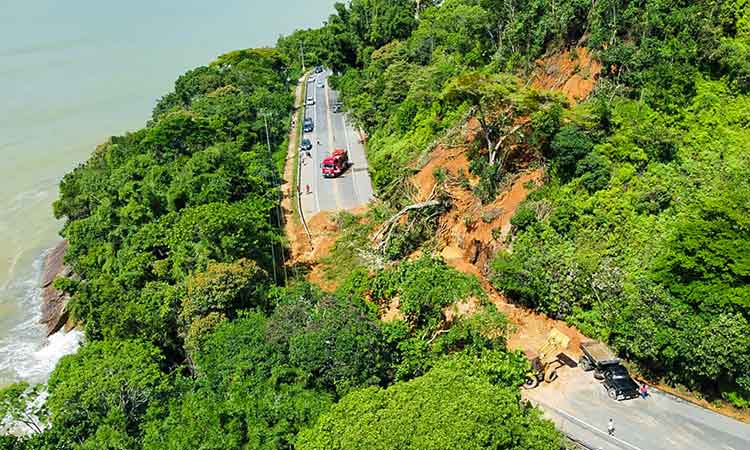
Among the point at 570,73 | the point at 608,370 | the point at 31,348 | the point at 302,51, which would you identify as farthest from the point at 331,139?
the point at 302,51

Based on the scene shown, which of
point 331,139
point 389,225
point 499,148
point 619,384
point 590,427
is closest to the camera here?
point 590,427

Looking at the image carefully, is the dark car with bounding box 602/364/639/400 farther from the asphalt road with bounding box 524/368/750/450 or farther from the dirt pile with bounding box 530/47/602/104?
the dirt pile with bounding box 530/47/602/104

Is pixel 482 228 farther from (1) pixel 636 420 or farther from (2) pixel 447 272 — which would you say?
(1) pixel 636 420

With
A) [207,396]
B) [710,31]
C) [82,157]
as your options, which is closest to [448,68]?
[710,31]

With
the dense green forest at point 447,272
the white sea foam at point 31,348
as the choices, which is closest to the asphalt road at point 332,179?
the dense green forest at point 447,272

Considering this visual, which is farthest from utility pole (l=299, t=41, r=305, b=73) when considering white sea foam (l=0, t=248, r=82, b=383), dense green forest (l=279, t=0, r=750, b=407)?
white sea foam (l=0, t=248, r=82, b=383)

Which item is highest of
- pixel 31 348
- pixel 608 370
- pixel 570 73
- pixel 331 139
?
pixel 570 73

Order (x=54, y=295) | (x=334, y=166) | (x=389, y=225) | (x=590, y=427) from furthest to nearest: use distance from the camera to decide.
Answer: (x=334, y=166)
(x=54, y=295)
(x=389, y=225)
(x=590, y=427)
